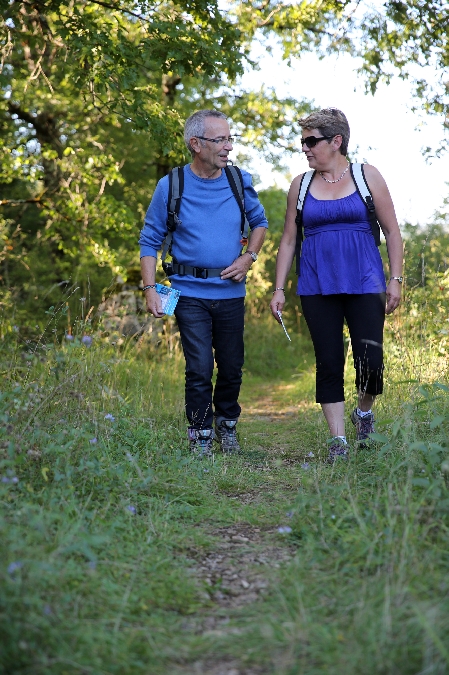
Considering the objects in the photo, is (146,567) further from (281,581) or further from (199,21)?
(199,21)

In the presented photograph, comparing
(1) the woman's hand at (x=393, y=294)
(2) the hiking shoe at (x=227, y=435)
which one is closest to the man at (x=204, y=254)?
(2) the hiking shoe at (x=227, y=435)

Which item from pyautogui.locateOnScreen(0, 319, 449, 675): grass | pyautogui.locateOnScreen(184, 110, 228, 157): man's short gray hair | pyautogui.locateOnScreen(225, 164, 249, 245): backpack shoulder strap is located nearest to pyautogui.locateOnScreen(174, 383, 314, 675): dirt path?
pyautogui.locateOnScreen(0, 319, 449, 675): grass

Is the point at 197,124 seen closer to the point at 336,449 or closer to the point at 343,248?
the point at 343,248

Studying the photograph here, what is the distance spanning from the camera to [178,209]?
4664mm

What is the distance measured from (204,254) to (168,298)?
345 millimetres

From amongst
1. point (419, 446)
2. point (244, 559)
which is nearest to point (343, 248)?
point (419, 446)

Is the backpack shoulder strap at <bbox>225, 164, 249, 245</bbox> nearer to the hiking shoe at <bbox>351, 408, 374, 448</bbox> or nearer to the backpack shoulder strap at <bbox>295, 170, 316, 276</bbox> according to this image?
the backpack shoulder strap at <bbox>295, 170, 316, 276</bbox>

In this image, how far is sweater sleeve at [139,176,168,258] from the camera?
4.68m

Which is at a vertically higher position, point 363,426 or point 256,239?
→ point 256,239

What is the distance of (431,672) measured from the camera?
196 centimetres

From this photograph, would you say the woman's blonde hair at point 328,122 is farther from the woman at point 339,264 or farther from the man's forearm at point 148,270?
the man's forearm at point 148,270

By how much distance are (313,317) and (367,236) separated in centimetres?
56

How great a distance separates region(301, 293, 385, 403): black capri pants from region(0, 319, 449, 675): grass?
0.34 m

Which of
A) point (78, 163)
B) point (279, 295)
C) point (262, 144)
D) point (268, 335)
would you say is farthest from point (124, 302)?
point (279, 295)
